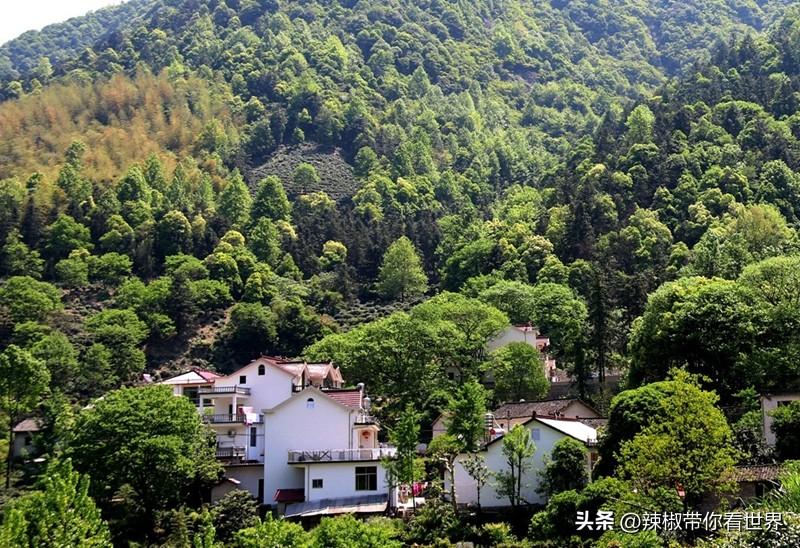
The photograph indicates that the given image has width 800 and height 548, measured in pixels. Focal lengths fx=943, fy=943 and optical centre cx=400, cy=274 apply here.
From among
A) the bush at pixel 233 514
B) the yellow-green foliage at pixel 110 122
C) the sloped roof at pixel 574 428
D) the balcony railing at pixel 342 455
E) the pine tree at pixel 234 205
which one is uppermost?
the yellow-green foliage at pixel 110 122

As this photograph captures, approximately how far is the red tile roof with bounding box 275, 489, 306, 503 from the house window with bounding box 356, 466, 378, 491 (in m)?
2.87

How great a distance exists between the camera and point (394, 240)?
11462 centimetres

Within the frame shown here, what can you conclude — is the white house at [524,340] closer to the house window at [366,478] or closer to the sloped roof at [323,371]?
the sloped roof at [323,371]

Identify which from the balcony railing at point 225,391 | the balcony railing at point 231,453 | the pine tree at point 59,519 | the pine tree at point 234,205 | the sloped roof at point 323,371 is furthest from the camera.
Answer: the pine tree at point 234,205

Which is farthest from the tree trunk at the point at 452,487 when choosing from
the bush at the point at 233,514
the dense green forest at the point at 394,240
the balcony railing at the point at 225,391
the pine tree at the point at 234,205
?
the pine tree at the point at 234,205

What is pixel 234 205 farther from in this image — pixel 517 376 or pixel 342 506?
pixel 342 506

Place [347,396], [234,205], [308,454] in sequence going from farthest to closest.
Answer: [234,205], [347,396], [308,454]

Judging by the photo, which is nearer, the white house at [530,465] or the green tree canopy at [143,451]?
the white house at [530,465]

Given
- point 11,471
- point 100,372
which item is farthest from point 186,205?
point 11,471

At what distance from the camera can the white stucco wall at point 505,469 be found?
43.1 m

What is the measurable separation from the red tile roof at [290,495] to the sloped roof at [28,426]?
20755 mm

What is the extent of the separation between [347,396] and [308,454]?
485 centimetres

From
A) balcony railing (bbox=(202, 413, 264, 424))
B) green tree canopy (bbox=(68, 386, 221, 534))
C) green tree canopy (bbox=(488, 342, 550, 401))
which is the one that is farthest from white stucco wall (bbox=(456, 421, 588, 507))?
green tree canopy (bbox=(488, 342, 550, 401))

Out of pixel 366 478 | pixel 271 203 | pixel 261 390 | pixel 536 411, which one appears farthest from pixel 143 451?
pixel 271 203
